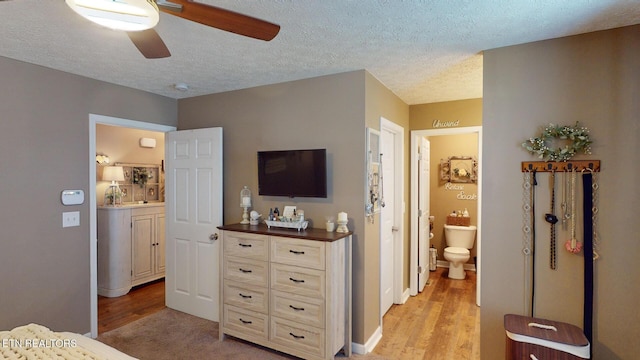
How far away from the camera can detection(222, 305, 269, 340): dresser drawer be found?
2779 millimetres

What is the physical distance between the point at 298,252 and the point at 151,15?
186cm

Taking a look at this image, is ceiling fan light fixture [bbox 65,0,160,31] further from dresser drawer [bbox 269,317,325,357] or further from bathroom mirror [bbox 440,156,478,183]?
bathroom mirror [bbox 440,156,478,183]

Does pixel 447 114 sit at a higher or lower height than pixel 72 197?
higher

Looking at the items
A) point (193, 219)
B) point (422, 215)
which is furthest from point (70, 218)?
point (422, 215)

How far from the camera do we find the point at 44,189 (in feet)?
8.96

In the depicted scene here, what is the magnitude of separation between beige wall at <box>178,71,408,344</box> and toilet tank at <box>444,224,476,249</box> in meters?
2.34

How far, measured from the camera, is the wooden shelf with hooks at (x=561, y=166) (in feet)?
6.72

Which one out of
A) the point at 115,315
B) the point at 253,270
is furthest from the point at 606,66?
the point at 115,315

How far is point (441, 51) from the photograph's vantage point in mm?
2367

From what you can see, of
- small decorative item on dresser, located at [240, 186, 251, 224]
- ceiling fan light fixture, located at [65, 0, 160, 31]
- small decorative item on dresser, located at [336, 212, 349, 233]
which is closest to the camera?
ceiling fan light fixture, located at [65, 0, 160, 31]

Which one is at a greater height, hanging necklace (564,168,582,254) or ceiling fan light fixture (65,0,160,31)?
ceiling fan light fixture (65,0,160,31)

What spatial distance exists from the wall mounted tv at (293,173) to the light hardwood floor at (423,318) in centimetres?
154

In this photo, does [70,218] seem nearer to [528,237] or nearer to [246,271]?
[246,271]

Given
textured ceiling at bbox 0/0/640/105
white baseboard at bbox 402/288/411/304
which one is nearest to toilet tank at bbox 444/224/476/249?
white baseboard at bbox 402/288/411/304
